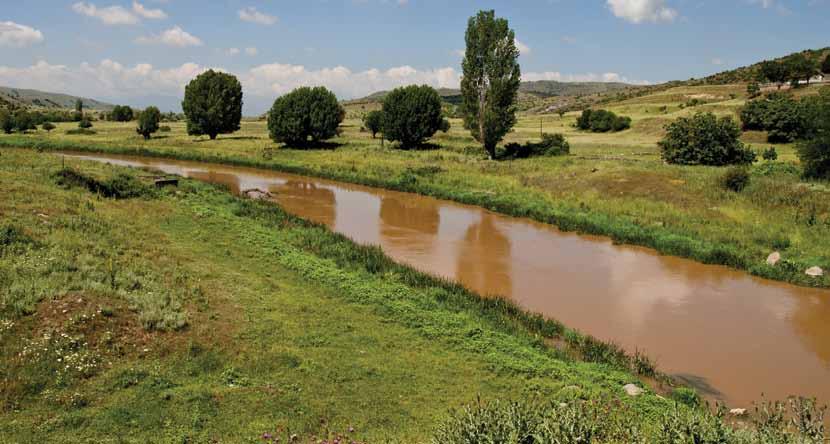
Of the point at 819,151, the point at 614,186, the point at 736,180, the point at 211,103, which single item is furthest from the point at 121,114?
the point at 819,151

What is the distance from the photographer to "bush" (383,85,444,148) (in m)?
48.6

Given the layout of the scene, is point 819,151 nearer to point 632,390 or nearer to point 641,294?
point 641,294

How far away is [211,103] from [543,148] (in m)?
35.3

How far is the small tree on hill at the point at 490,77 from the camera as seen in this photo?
131 ft

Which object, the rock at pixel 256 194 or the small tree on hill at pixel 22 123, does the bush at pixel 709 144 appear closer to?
the rock at pixel 256 194

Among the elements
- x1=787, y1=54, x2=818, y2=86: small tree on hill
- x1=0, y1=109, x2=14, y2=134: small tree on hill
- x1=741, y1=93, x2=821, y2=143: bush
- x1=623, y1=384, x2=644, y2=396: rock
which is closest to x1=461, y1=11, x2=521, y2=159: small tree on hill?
x1=741, y1=93, x2=821, y2=143: bush

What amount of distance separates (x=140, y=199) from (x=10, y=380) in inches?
649

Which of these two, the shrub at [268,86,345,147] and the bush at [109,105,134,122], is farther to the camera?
the bush at [109,105,134,122]

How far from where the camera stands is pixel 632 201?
987 inches

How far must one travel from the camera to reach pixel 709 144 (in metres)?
32.4

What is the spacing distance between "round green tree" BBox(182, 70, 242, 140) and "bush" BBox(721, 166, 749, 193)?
157 ft

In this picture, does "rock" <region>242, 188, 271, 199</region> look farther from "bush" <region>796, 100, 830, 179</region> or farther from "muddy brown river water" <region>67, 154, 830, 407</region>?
"bush" <region>796, 100, 830, 179</region>

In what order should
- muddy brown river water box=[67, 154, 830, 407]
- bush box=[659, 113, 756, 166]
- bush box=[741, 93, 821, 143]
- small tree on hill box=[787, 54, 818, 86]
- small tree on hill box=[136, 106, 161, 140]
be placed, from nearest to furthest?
muddy brown river water box=[67, 154, 830, 407]
bush box=[659, 113, 756, 166]
bush box=[741, 93, 821, 143]
small tree on hill box=[136, 106, 161, 140]
small tree on hill box=[787, 54, 818, 86]

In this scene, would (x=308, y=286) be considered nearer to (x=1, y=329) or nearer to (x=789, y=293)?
(x=1, y=329)
